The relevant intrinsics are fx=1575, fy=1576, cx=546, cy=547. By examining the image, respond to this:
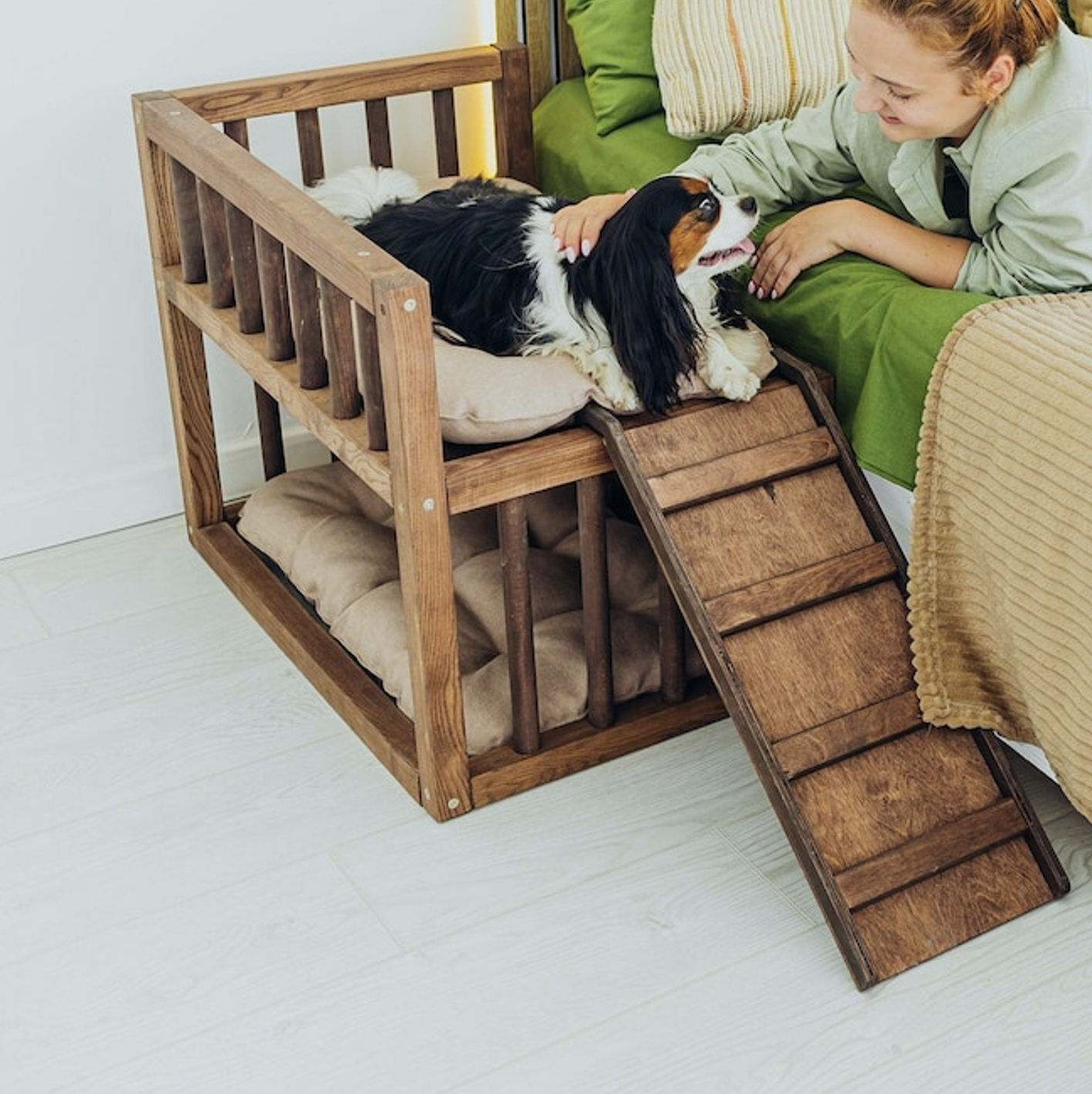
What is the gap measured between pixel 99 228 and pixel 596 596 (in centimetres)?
90

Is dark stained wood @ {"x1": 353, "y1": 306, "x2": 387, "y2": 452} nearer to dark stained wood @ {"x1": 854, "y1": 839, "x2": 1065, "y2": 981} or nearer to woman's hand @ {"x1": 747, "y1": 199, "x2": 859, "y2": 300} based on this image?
woman's hand @ {"x1": 747, "y1": 199, "x2": 859, "y2": 300}

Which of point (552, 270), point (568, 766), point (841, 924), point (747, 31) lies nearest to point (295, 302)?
point (552, 270)

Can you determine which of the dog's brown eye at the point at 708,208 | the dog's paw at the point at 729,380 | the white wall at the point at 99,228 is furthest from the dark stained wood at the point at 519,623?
the white wall at the point at 99,228

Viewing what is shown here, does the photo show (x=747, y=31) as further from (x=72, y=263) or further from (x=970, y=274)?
(x=72, y=263)

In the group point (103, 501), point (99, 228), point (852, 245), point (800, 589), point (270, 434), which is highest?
point (852, 245)

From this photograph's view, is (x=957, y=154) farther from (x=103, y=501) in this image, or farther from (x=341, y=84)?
(x=103, y=501)

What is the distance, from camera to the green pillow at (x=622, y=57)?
2043 mm

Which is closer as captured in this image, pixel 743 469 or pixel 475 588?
pixel 743 469

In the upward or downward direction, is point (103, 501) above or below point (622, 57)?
below

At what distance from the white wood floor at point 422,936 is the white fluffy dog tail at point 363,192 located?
1.89ft

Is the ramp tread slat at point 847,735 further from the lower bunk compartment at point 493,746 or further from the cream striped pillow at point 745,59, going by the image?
the cream striped pillow at point 745,59

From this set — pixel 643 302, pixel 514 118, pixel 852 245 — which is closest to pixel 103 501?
pixel 514 118

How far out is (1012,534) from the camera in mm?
1463

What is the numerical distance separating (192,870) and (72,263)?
89 cm
